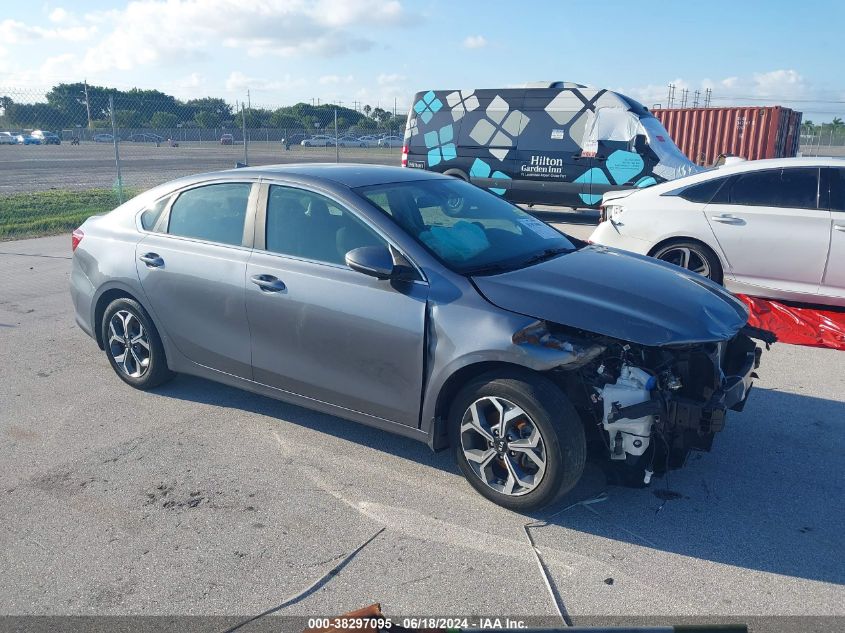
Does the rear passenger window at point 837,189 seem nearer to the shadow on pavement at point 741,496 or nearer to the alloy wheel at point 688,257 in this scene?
the alloy wheel at point 688,257

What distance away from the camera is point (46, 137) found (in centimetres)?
5428

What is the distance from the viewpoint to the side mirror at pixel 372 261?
3859 mm

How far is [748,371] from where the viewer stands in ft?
13.1

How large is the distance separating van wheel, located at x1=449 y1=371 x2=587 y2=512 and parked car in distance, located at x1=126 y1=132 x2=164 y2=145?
48.5 metres

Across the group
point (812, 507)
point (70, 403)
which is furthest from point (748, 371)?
point (70, 403)

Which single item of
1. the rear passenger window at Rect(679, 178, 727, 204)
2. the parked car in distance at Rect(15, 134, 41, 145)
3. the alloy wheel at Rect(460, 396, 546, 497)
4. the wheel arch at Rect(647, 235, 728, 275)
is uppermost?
the parked car in distance at Rect(15, 134, 41, 145)

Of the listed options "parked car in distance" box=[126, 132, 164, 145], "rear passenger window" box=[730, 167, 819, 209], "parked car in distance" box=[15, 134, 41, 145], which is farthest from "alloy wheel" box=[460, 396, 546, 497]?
"parked car in distance" box=[15, 134, 41, 145]

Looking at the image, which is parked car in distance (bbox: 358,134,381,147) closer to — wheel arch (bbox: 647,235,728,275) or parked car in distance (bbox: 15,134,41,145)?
parked car in distance (bbox: 15,134,41,145)

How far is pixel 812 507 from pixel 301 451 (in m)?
2.79

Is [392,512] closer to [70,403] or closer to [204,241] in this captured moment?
[204,241]

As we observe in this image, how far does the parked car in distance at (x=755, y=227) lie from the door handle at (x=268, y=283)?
4501 mm

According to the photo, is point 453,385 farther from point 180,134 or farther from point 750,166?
point 180,134

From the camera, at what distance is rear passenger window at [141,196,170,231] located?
17.1 ft

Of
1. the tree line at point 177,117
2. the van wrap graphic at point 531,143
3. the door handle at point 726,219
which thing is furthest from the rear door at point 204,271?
the tree line at point 177,117
